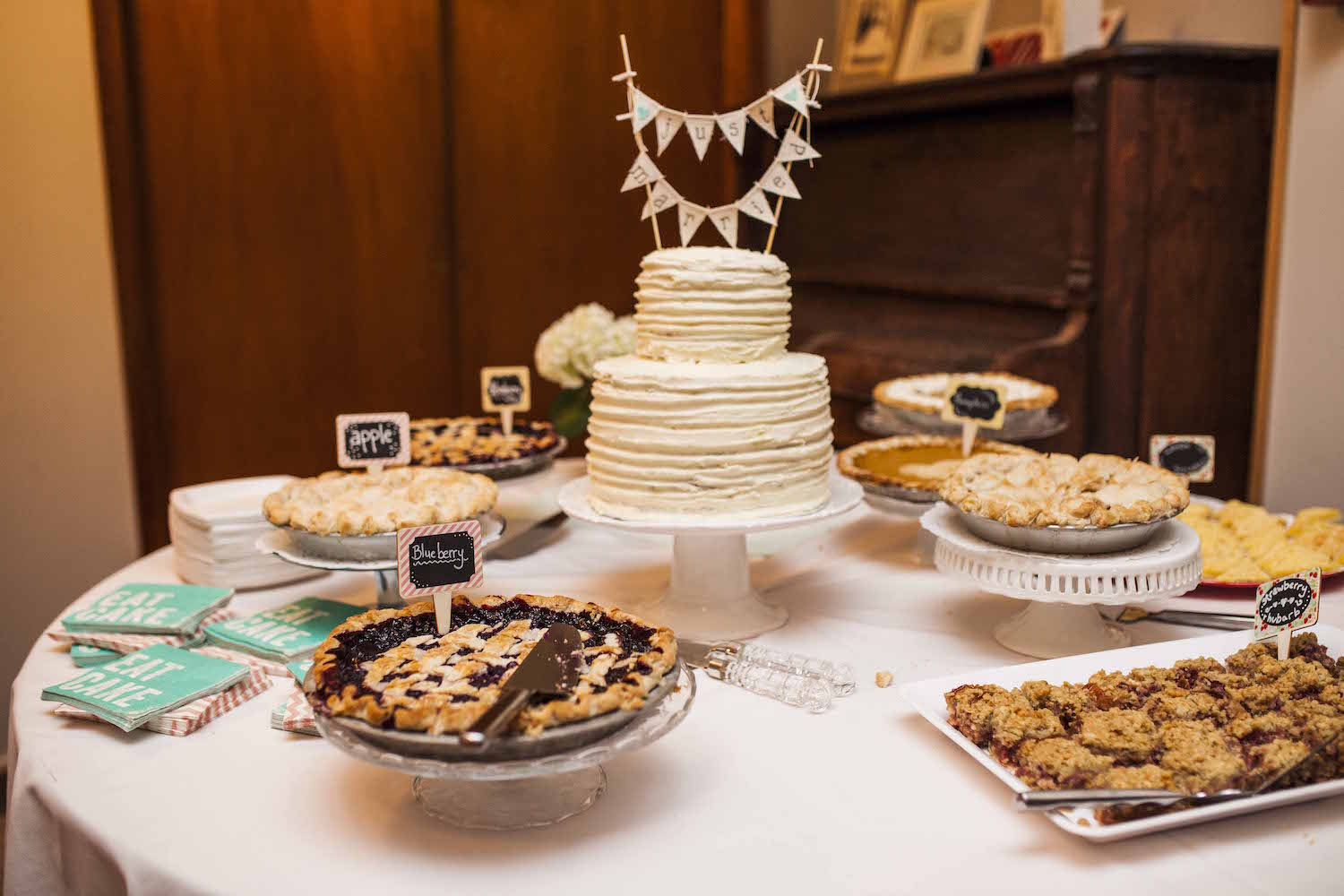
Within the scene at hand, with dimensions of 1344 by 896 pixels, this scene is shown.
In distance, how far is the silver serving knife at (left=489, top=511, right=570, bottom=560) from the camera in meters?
2.09

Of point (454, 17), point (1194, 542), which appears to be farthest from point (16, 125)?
point (1194, 542)

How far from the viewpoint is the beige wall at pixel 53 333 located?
10.9 feet

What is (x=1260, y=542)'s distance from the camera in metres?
1.95

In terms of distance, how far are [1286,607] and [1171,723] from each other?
26 cm

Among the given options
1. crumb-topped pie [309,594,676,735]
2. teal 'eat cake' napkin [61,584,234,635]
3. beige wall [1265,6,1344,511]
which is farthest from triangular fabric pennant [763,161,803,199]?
beige wall [1265,6,1344,511]

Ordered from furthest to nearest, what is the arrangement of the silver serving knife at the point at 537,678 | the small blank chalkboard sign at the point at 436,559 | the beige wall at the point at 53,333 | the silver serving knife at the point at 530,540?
the beige wall at the point at 53,333 < the silver serving knife at the point at 530,540 < the small blank chalkboard sign at the point at 436,559 < the silver serving knife at the point at 537,678

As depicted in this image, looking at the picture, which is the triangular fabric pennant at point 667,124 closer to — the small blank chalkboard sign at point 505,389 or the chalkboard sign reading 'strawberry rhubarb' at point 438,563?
the small blank chalkboard sign at point 505,389

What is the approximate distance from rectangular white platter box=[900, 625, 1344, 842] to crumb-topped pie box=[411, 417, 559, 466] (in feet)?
3.63

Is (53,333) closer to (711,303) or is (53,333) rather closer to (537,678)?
(711,303)

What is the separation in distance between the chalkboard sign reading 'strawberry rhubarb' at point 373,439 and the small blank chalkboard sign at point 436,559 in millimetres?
600

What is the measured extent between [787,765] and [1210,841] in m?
0.43

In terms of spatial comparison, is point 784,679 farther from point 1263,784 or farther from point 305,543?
point 305,543

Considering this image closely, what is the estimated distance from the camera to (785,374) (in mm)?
1622

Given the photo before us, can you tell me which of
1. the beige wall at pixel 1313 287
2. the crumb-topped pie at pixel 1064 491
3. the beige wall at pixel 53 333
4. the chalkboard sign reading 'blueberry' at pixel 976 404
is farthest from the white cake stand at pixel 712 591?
the beige wall at pixel 53 333
